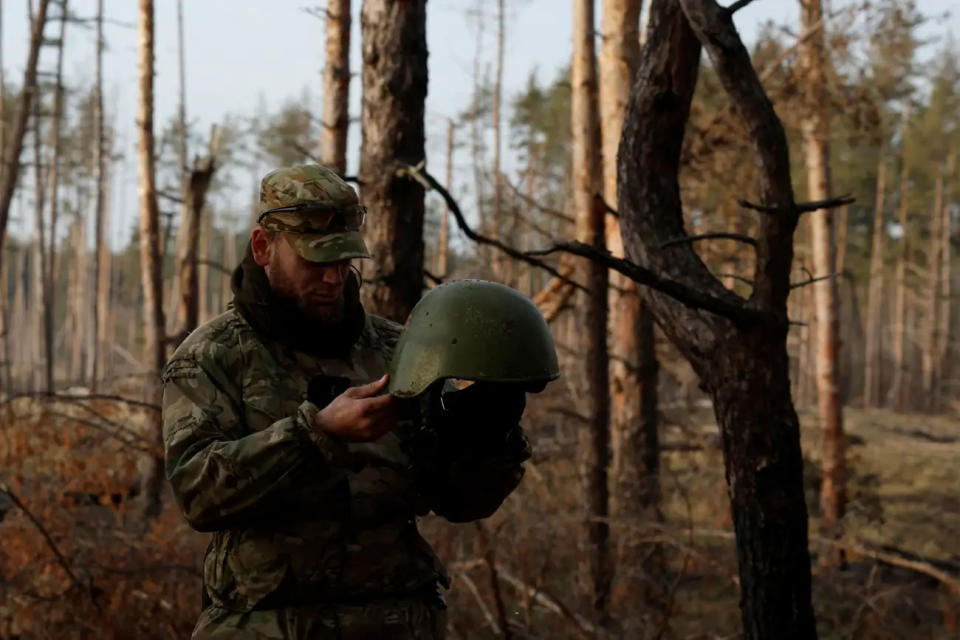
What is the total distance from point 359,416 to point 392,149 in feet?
12.7

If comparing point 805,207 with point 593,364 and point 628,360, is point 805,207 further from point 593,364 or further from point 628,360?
point 628,360

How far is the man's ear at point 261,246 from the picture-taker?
270cm

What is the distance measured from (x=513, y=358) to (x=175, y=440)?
0.86 m

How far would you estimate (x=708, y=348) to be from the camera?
395cm

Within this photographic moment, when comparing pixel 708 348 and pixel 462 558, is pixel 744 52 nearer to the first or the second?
pixel 708 348

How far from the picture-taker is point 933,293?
37.5 metres

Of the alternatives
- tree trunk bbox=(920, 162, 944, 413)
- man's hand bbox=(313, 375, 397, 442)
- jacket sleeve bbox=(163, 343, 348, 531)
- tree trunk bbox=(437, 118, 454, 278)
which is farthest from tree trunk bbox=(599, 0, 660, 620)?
tree trunk bbox=(920, 162, 944, 413)

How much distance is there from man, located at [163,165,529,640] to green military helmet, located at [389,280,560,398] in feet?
0.64

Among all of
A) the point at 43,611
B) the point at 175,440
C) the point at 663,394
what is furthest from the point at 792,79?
the point at 663,394

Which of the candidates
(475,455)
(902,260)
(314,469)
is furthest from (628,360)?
(902,260)

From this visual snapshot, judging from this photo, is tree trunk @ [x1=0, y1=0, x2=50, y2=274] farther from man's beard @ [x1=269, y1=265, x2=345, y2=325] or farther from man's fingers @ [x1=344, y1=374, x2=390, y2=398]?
man's fingers @ [x1=344, y1=374, x2=390, y2=398]

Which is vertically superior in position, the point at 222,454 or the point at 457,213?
the point at 457,213

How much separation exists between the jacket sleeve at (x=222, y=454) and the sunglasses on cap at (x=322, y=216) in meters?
0.46

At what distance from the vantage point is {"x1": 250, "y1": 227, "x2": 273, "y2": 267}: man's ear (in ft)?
8.84
